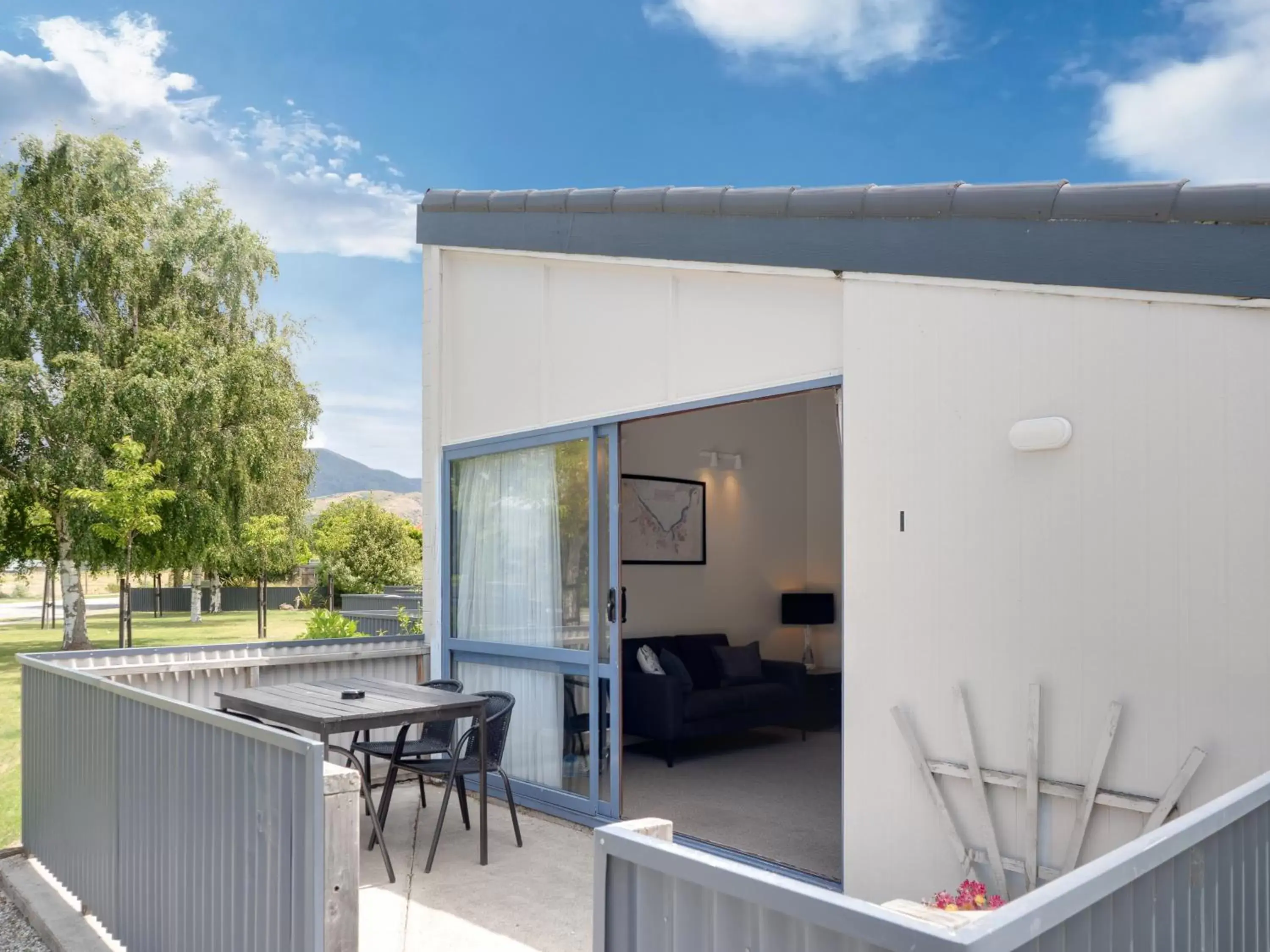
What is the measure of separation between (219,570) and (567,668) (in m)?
27.9

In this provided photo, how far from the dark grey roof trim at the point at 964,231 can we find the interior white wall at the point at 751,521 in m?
2.96

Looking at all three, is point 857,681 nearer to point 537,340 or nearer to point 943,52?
point 537,340

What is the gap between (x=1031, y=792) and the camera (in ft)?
11.9

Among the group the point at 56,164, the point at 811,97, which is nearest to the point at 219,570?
the point at 56,164

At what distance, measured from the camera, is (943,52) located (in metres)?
33.2

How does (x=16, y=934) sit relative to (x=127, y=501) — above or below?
below

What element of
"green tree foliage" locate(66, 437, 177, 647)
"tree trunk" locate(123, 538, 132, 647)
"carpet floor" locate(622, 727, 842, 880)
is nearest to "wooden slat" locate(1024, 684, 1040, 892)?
"carpet floor" locate(622, 727, 842, 880)

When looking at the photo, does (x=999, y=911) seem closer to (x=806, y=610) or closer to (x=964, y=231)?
(x=964, y=231)

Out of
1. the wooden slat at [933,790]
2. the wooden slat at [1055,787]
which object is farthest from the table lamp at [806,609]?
the wooden slat at [1055,787]

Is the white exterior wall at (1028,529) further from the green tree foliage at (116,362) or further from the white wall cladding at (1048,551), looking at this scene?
the green tree foliage at (116,362)

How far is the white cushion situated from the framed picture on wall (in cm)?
81

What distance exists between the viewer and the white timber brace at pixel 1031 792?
132 inches

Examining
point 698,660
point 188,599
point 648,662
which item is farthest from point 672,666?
point 188,599

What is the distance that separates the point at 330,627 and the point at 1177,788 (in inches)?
366
